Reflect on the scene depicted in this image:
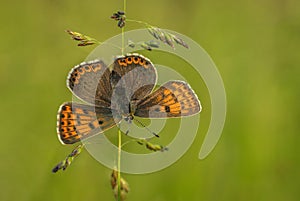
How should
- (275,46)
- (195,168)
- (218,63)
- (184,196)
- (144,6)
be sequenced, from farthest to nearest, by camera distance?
(144,6) → (275,46) → (218,63) → (195,168) → (184,196)

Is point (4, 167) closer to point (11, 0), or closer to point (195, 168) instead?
point (195, 168)

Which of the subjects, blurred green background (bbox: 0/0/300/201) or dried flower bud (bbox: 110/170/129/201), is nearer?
dried flower bud (bbox: 110/170/129/201)

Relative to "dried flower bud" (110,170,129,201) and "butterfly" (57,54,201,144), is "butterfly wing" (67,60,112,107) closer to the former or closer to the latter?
"butterfly" (57,54,201,144)

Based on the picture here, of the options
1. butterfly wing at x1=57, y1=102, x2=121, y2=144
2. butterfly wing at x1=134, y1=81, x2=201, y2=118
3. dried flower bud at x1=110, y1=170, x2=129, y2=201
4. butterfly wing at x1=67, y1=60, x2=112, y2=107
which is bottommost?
dried flower bud at x1=110, y1=170, x2=129, y2=201

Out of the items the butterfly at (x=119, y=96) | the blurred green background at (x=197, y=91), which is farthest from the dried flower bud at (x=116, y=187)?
the blurred green background at (x=197, y=91)

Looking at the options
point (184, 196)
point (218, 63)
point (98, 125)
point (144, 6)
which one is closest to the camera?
point (98, 125)

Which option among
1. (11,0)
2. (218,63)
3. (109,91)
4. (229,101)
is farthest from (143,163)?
(11,0)

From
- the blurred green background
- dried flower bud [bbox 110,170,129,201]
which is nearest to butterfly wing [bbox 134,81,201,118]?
dried flower bud [bbox 110,170,129,201]
